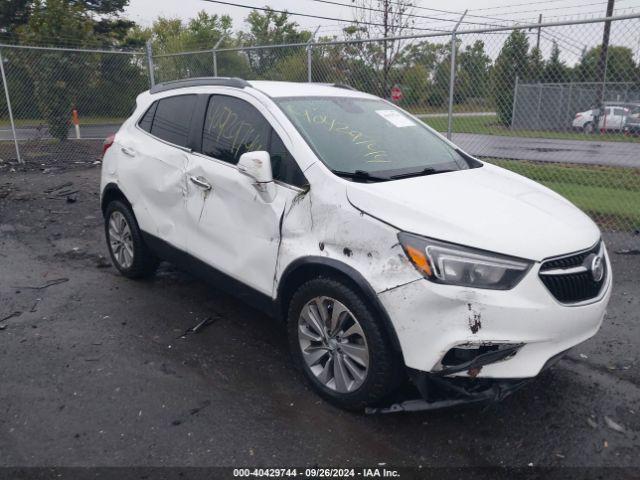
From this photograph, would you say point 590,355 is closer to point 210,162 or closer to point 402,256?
point 402,256

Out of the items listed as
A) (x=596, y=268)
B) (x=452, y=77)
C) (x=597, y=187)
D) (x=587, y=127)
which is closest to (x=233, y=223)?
(x=596, y=268)

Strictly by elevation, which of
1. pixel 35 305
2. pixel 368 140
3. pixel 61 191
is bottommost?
pixel 35 305

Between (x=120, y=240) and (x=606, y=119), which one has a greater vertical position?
(x=606, y=119)

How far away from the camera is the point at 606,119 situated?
26.5ft

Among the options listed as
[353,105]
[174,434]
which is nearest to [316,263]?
[174,434]

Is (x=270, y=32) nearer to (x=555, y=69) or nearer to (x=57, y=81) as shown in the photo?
(x=57, y=81)

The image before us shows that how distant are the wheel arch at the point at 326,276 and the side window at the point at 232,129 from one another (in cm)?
89

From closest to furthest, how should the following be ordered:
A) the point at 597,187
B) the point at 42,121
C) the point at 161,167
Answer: the point at 161,167 → the point at 597,187 → the point at 42,121

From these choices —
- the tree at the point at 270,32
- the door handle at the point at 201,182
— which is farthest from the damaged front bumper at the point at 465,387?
the tree at the point at 270,32

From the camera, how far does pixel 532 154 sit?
10.5 metres

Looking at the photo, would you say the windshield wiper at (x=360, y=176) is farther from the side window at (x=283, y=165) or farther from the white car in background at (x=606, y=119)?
the white car in background at (x=606, y=119)

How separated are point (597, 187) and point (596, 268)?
6917mm

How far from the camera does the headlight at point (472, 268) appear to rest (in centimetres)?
257

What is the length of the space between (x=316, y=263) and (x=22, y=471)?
176cm
